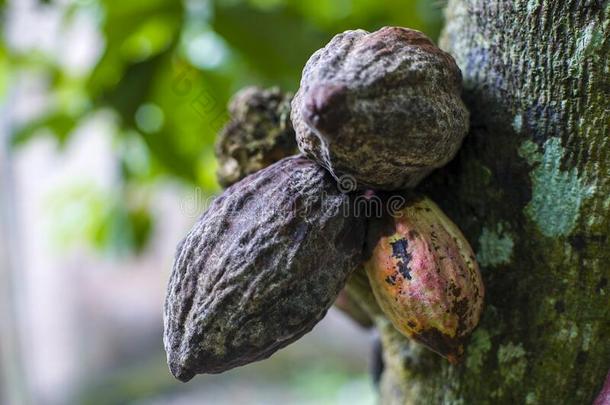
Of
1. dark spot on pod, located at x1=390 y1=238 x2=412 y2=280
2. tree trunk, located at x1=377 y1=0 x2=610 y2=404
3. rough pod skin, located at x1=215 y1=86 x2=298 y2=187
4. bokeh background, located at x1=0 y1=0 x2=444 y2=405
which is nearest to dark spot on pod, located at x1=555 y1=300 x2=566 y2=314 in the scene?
tree trunk, located at x1=377 y1=0 x2=610 y2=404

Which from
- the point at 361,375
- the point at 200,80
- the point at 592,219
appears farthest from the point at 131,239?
the point at 361,375

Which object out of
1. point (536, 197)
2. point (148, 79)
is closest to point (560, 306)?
point (536, 197)

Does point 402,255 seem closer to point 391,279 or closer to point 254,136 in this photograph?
point 391,279

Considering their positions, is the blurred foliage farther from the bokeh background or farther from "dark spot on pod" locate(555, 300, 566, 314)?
"dark spot on pod" locate(555, 300, 566, 314)

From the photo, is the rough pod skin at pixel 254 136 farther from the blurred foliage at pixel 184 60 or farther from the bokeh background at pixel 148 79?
the blurred foliage at pixel 184 60

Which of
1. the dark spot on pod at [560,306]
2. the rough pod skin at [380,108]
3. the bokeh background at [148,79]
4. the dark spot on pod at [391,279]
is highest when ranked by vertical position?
the rough pod skin at [380,108]

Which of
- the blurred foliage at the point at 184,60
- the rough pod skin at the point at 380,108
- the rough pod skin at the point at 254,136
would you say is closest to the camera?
the rough pod skin at the point at 380,108

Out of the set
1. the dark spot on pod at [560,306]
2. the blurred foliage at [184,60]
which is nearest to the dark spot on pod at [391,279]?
the dark spot on pod at [560,306]
